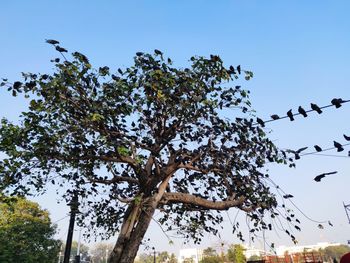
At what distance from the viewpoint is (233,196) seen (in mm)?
9578

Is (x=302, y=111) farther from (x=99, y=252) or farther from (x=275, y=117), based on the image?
(x=99, y=252)

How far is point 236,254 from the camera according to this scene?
189 ft

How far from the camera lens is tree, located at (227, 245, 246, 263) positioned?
56.5 meters

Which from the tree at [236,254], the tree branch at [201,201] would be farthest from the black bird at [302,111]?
the tree at [236,254]

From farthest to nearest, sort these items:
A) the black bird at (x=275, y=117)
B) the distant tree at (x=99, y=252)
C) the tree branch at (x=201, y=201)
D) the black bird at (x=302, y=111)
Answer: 1. the distant tree at (x=99, y=252)
2. the tree branch at (x=201, y=201)
3. the black bird at (x=275, y=117)
4. the black bird at (x=302, y=111)

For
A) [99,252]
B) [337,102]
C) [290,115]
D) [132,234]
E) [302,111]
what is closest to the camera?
[337,102]

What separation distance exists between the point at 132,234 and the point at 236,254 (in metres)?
55.3

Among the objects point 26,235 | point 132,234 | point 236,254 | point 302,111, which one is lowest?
point 132,234

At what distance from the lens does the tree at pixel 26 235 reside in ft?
96.1

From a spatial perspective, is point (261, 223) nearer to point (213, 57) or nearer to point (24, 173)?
point (213, 57)

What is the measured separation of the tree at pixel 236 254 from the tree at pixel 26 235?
3641 cm

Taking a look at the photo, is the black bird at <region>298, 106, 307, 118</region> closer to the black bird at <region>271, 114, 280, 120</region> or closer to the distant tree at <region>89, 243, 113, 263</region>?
the black bird at <region>271, 114, 280, 120</region>

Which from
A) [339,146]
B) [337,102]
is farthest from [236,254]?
[337,102]

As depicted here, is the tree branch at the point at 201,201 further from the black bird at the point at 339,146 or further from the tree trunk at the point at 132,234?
the black bird at the point at 339,146
